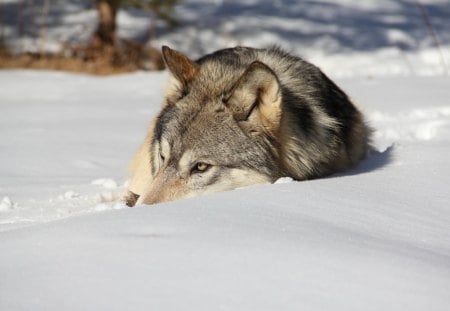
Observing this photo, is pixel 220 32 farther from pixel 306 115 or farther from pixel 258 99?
pixel 258 99

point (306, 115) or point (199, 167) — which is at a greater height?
point (306, 115)

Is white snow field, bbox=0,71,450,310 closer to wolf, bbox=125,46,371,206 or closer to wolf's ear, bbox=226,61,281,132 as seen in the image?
wolf, bbox=125,46,371,206

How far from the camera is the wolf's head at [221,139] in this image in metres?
4.25

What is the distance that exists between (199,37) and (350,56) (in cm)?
274

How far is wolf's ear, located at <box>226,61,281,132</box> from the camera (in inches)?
167

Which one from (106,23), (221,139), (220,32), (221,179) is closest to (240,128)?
(221,139)

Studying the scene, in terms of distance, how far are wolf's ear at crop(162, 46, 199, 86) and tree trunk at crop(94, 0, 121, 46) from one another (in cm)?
803

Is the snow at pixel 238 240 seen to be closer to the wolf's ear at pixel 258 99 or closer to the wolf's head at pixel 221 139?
the wolf's head at pixel 221 139

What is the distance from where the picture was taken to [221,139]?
14.1 ft

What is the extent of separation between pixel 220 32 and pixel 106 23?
10.2ft

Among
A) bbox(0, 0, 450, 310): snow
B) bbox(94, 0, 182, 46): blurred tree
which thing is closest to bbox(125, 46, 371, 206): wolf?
bbox(0, 0, 450, 310): snow

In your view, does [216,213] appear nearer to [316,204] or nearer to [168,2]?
[316,204]

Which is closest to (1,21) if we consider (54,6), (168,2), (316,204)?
(54,6)

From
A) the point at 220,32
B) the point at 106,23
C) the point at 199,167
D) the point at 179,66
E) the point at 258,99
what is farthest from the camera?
the point at 220,32
